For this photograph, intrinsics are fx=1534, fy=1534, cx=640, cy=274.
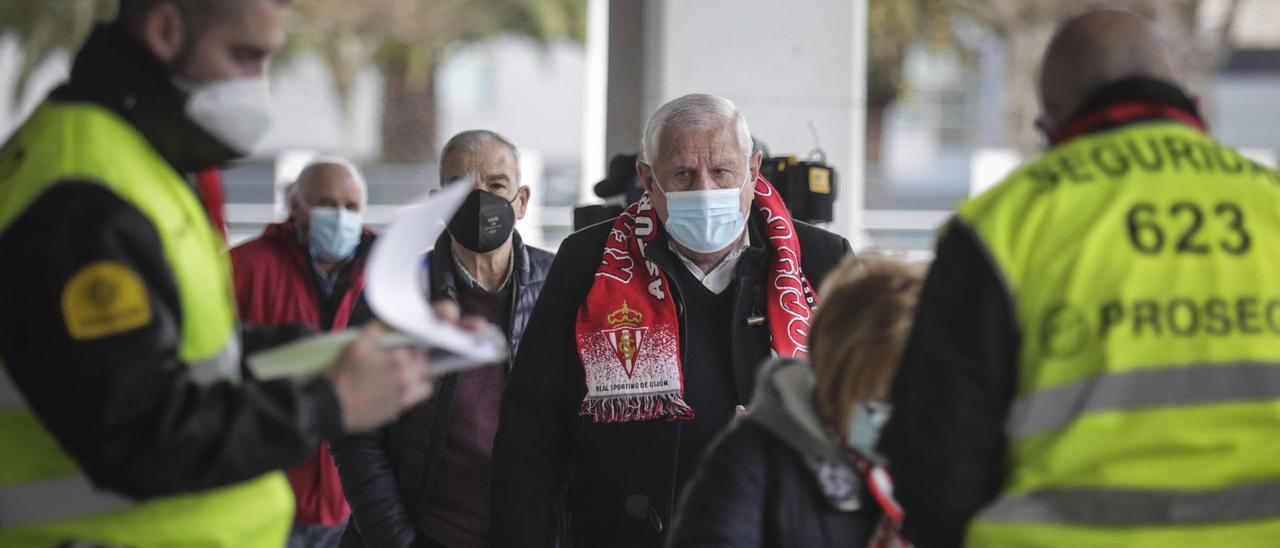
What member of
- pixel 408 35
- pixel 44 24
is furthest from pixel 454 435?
pixel 408 35

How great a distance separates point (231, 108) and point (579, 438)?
1597 mm

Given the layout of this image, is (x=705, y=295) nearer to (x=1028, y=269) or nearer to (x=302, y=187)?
(x=1028, y=269)

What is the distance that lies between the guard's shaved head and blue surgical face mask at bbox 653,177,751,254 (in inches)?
51.0

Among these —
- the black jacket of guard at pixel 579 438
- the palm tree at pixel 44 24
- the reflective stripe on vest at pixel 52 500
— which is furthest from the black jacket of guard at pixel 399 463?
the palm tree at pixel 44 24

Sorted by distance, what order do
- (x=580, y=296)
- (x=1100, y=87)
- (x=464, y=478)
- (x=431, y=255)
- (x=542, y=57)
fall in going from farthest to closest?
(x=542, y=57), (x=431, y=255), (x=464, y=478), (x=580, y=296), (x=1100, y=87)

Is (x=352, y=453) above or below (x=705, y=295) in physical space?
below

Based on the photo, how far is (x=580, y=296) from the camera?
3.63 meters

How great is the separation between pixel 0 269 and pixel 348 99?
2135cm

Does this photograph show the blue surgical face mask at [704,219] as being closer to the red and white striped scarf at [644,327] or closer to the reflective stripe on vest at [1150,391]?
the red and white striped scarf at [644,327]

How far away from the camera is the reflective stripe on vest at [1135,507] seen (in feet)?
6.98

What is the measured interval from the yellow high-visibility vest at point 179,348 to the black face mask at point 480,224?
81.8 inches

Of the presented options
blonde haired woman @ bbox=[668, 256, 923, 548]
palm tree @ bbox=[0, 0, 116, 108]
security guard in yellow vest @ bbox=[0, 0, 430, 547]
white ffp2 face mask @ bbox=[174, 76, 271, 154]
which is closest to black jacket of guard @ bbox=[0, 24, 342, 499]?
security guard in yellow vest @ bbox=[0, 0, 430, 547]

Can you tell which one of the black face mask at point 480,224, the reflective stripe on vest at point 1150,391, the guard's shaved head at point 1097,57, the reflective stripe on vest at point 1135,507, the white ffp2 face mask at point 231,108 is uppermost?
the guard's shaved head at point 1097,57

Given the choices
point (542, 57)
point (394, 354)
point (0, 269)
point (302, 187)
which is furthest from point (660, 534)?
point (542, 57)
